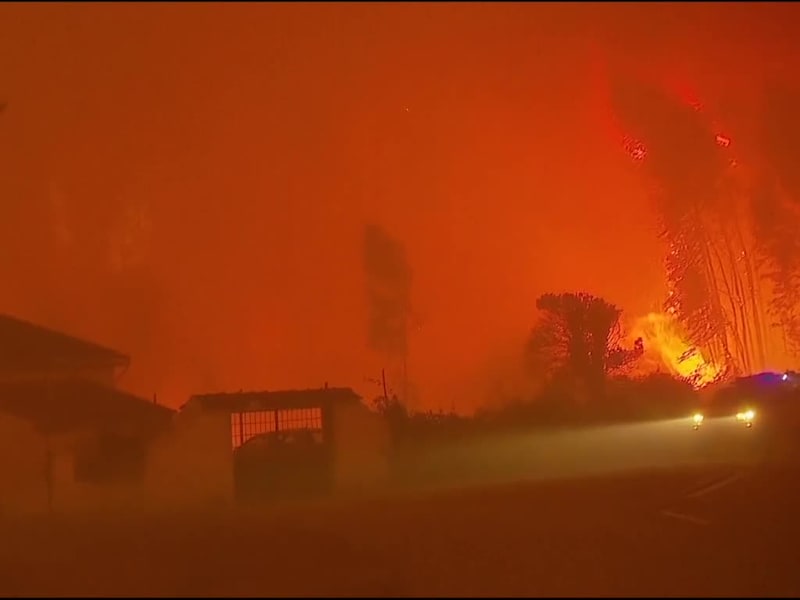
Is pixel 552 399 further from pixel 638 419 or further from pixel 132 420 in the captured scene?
pixel 132 420

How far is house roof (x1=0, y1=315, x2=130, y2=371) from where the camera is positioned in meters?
17.3

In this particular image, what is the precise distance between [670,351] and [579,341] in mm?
1754

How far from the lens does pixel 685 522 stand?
9.77m

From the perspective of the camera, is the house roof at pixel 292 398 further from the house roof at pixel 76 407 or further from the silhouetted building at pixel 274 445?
the house roof at pixel 76 407

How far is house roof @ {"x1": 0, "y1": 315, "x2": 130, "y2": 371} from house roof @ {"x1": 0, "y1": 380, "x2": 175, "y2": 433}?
33 centimetres

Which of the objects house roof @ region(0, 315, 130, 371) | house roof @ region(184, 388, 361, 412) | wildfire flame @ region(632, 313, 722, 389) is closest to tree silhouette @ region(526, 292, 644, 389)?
wildfire flame @ region(632, 313, 722, 389)

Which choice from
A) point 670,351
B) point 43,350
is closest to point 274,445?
point 43,350

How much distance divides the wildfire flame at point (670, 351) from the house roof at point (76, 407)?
8.84 meters

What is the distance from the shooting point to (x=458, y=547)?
8.82 metres

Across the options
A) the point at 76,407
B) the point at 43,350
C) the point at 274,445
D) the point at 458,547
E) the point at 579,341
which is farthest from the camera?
the point at 579,341

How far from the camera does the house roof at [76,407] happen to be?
1641cm

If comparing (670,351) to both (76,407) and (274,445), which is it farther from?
(76,407)

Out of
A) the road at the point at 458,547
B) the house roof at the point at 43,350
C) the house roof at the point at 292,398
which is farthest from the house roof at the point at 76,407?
the road at the point at 458,547

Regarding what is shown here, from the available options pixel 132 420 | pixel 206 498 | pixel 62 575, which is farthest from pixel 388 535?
pixel 132 420
